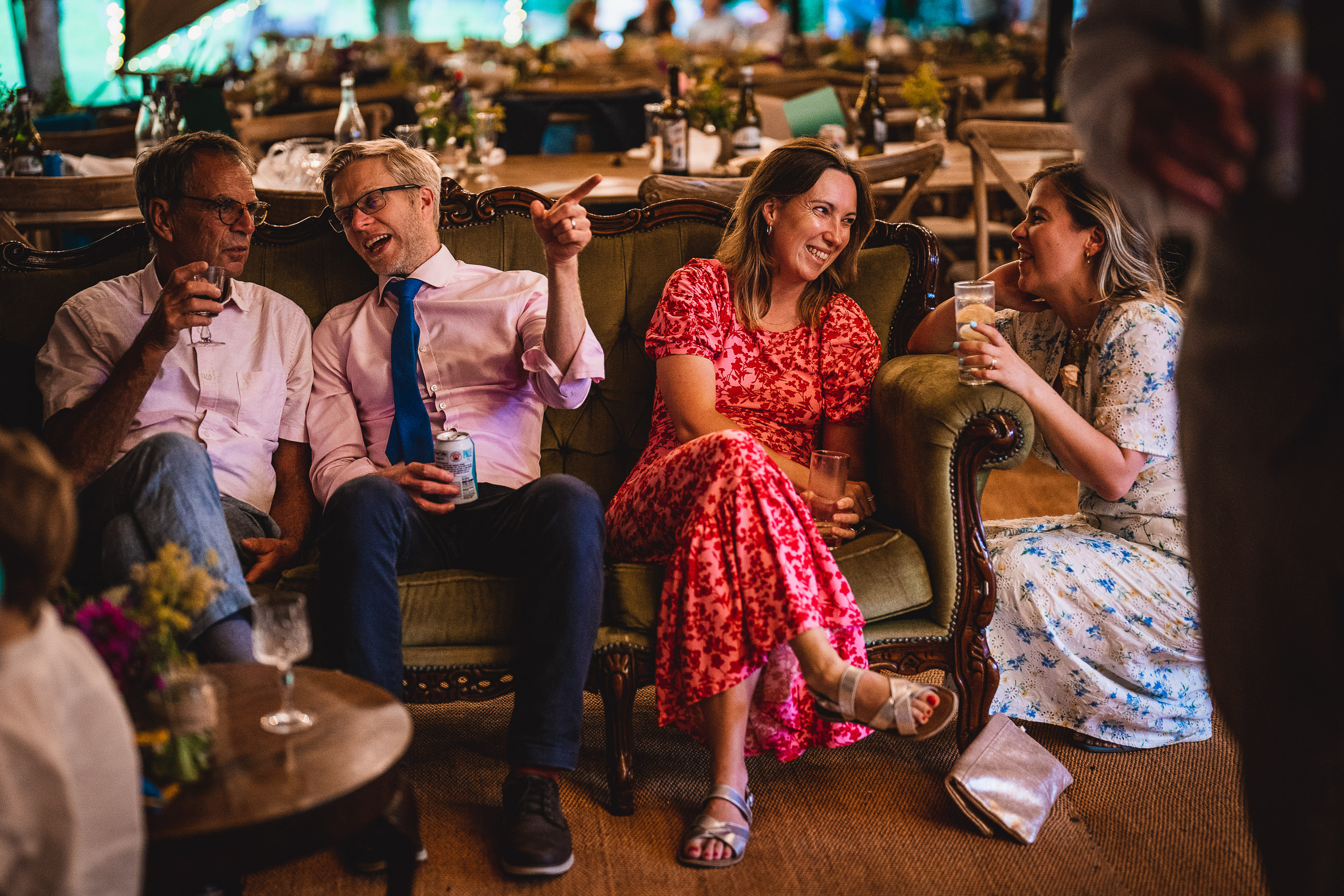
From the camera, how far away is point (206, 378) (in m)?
2.13

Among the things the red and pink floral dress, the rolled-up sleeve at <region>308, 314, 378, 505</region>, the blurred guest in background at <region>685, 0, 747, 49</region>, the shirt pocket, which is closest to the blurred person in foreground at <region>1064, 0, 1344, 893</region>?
the red and pink floral dress

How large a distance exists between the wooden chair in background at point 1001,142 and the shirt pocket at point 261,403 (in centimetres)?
224

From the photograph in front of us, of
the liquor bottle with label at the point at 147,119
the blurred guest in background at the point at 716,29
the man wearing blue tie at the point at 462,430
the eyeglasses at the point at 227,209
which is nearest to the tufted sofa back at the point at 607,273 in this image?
the man wearing blue tie at the point at 462,430

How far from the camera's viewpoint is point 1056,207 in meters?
2.12

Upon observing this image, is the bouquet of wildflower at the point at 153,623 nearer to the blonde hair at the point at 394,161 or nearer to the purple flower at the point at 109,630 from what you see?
the purple flower at the point at 109,630

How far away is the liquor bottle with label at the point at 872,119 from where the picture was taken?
13.8ft

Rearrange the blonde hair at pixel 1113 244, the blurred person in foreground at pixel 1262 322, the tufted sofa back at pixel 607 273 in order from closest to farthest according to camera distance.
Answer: the blurred person in foreground at pixel 1262 322
the blonde hair at pixel 1113 244
the tufted sofa back at pixel 607 273

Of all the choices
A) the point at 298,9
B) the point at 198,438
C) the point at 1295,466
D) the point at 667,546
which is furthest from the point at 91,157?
the point at 298,9

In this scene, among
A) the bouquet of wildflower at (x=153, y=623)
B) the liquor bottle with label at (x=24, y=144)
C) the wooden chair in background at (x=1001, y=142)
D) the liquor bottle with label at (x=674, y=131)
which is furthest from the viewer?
the liquor bottle with label at (x=674, y=131)

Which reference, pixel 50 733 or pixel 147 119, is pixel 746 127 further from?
pixel 50 733

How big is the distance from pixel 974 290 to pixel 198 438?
1449mm

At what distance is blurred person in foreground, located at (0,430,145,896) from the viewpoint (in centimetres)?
100

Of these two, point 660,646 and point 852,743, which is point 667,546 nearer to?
point 660,646

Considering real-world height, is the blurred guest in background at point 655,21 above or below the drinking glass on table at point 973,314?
above
